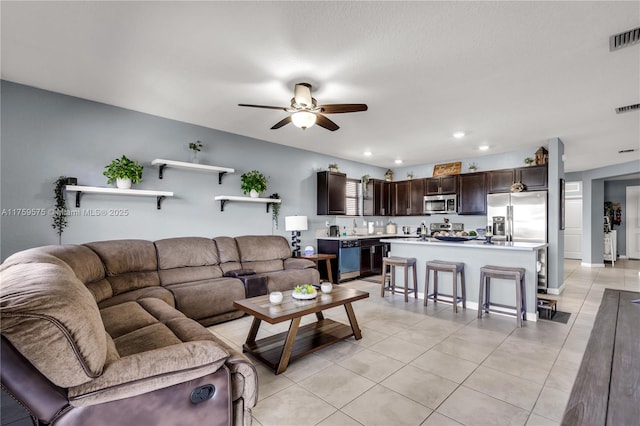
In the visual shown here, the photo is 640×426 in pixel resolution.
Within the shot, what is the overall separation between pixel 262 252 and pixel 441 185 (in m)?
4.54

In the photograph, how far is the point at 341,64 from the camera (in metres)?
2.76

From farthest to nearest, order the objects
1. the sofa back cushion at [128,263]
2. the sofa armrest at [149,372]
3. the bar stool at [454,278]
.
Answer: the bar stool at [454,278] < the sofa back cushion at [128,263] < the sofa armrest at [149,372]

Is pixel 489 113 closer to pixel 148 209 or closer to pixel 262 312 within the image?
pixel 262 312

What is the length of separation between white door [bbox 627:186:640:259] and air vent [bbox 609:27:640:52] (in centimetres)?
946

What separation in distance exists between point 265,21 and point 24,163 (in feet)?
10.00

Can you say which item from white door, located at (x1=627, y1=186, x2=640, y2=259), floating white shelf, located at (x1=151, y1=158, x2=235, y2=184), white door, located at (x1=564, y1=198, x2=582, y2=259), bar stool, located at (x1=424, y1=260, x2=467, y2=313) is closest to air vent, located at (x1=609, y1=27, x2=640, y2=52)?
bar stool, located at (x1=424, y1=260, x2=467, y2=313)

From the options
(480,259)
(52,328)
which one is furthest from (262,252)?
(52,328)

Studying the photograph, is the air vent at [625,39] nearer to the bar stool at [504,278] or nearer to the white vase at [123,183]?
the bar stool at [504,278]

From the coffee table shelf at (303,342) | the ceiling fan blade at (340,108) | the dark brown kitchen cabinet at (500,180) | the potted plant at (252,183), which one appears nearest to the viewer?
the coffee table shelf at (303,342)

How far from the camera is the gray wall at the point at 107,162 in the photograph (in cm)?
318

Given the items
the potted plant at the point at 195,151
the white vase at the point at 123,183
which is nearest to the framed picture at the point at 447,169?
the potted plant at the point at 195,151

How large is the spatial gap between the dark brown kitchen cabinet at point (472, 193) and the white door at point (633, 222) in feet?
20.6

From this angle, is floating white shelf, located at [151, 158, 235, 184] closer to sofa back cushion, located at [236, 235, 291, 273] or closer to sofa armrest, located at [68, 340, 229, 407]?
sofa back cushion, located at [236, 235, 291, 273]

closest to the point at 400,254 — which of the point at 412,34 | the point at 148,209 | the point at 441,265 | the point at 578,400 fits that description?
the point at 441,265
